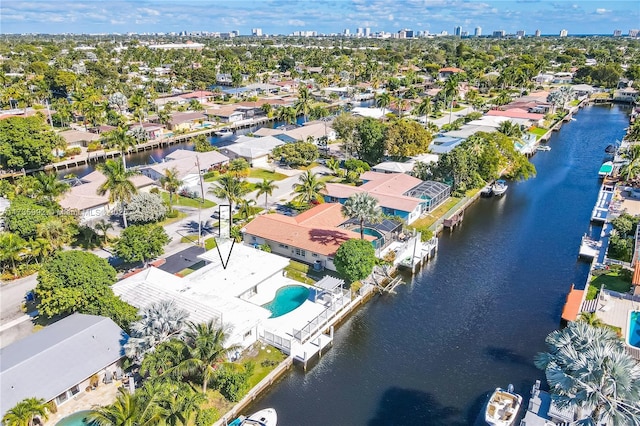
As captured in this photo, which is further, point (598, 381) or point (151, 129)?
point (151, 129)

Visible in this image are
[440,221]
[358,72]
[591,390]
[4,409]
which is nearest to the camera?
[591,390]

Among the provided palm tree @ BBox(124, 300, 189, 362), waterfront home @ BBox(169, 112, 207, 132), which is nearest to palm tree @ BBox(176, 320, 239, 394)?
palm tree @ BBox(124, 300, 189, 362)

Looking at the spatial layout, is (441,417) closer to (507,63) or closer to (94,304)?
(94,304)

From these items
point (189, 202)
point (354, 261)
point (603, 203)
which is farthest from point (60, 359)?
point (603, 203)

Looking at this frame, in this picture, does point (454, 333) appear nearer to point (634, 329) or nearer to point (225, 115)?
point (634, 329)

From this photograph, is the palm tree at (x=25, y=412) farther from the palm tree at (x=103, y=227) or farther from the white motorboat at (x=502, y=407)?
the white motorboat at (x=502, y=407)

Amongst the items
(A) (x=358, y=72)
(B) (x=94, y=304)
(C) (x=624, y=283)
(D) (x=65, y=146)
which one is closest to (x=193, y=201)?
(B) (x=94, y=304)
